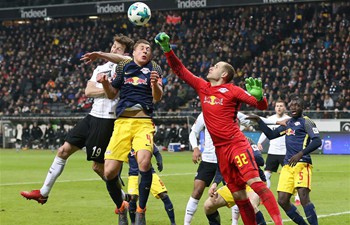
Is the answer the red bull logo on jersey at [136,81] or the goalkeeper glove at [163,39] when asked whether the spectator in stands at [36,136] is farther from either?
the goalkeeper glove at [163,39]

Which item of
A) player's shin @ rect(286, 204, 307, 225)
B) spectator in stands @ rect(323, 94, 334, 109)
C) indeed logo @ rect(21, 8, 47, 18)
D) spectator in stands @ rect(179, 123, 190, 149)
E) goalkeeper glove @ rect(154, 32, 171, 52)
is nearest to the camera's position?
goalkeeper glove @ rect(154, 32, 171, 52)

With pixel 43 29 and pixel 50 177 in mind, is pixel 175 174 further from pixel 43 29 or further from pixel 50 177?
pixel 43 29

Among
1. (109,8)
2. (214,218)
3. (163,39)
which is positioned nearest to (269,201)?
(214,218)

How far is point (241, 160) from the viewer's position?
956cm

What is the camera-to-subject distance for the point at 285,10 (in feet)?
151

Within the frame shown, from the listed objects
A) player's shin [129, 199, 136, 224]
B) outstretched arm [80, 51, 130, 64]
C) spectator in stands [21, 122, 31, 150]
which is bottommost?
spectator in stands [21, 122, 31, 150]

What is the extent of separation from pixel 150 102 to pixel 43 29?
153ft

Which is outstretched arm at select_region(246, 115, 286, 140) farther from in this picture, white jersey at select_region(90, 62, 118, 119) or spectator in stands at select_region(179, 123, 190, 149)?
spectator in stands at select_region(179, 123, 190, 149)

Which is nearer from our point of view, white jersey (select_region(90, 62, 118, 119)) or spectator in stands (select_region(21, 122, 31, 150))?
white jersey (select_region(90, 62, 118, 119))

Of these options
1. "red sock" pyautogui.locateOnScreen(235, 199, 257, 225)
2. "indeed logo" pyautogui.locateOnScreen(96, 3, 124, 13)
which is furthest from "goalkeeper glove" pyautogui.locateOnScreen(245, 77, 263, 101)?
"indeed logo" pyautogui.locateOnScreen(96, 3, 124, 13)

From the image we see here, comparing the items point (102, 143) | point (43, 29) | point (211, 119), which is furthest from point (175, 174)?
point (43, 29)

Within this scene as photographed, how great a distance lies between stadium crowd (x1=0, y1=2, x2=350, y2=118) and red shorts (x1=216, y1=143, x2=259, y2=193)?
2682cm

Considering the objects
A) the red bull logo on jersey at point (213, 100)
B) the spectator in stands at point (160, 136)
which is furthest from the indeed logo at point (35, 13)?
the red bull logo on jersey at point (213, 100)

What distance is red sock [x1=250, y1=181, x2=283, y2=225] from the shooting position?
9188 mm
